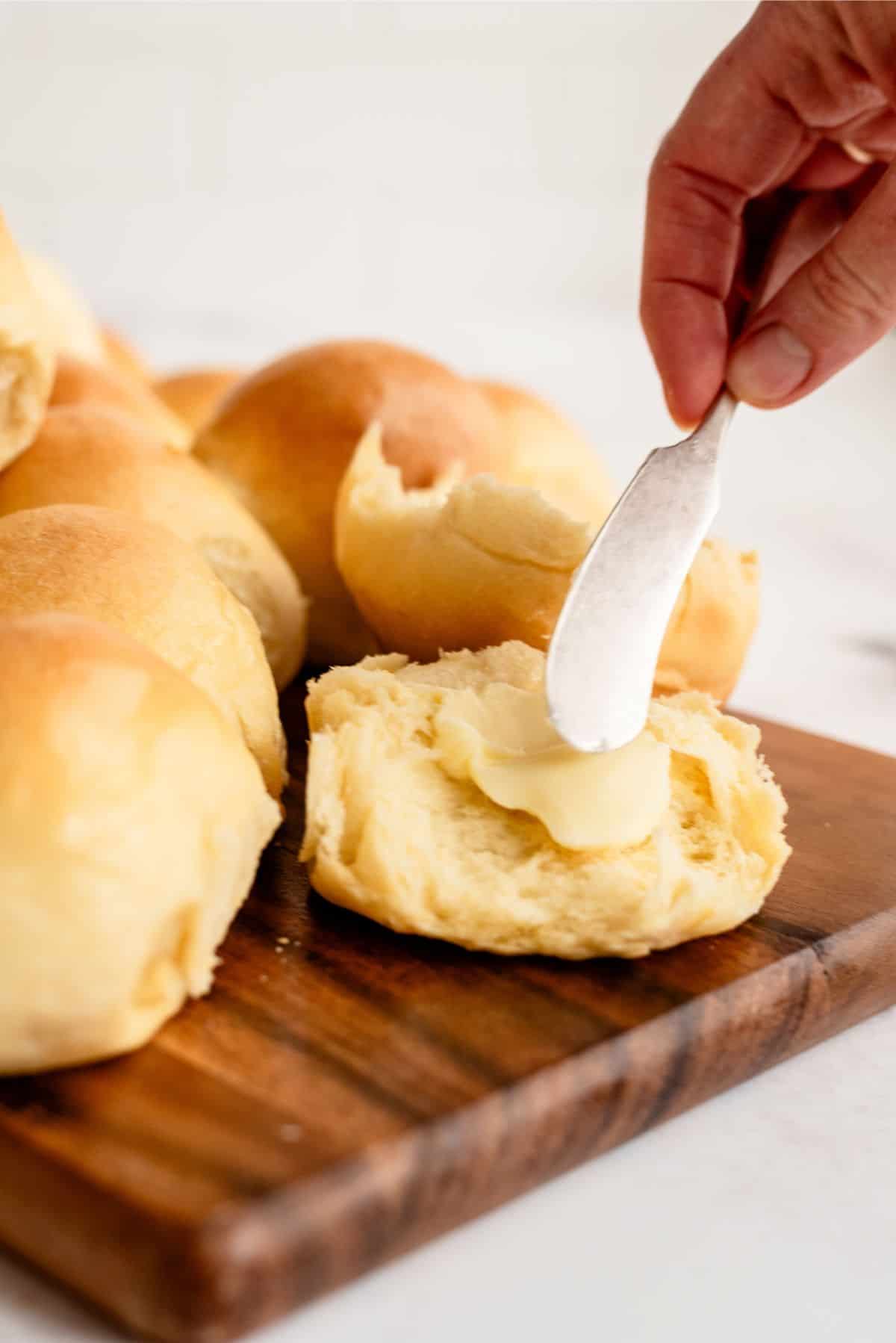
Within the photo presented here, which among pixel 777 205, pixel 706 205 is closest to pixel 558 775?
pixel 706 205

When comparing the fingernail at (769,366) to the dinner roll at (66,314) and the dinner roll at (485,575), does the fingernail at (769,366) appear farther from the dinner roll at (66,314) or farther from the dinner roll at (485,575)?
the dinner roll at (66,314)

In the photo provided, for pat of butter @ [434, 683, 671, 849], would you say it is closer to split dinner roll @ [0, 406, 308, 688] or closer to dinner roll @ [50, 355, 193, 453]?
Result: split dinner roll @ [0, 406, 308, 688]

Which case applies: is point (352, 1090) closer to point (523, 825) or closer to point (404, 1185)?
point (404, 1185)

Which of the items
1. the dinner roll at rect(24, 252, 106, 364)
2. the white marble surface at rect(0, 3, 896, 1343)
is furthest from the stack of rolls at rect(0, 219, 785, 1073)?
the white marble surface at rect(0, 3, 896, 1343)

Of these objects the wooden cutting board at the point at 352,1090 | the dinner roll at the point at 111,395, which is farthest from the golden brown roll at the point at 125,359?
the wooden cutting board at the point at 352,1090

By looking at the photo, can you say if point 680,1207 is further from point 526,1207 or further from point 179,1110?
point 179,1110
